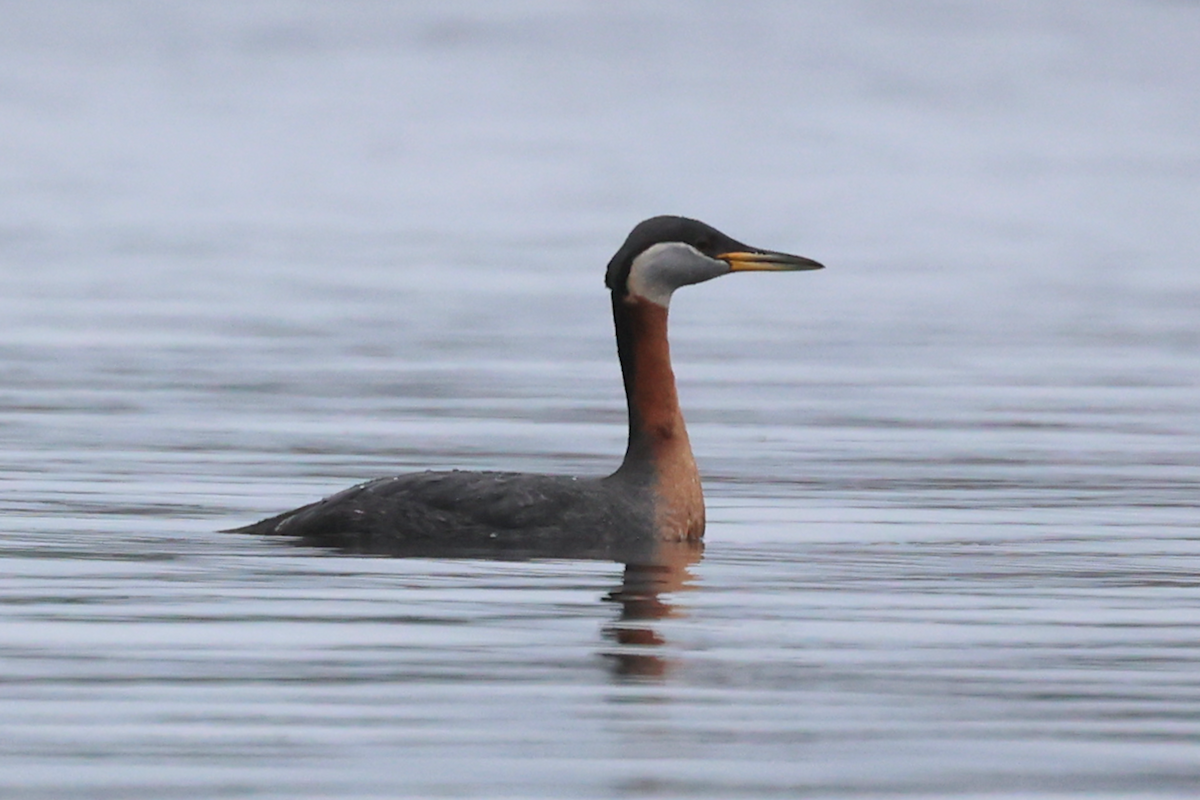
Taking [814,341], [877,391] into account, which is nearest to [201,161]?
[814,341]

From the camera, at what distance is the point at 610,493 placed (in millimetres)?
12789

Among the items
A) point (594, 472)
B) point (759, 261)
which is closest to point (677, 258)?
point (759, 261)

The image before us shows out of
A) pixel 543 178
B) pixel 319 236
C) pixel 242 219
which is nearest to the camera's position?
pixel 319 236

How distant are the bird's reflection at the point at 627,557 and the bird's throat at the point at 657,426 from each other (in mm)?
146

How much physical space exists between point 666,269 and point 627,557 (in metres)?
1.40

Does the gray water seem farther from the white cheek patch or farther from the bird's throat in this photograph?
the white cheek patch

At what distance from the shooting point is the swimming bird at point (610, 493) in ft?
40.8

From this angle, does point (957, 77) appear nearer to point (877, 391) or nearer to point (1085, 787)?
point (877, 391)

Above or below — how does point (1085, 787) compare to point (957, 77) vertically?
below

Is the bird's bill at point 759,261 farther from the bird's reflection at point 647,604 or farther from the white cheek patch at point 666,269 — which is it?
the bird's reflection at point 647,604

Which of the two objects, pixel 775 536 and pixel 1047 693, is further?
pixel 775 536

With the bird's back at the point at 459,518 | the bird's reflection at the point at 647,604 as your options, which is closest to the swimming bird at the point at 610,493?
the bird's back at the point at 459,518

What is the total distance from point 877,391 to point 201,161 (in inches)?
1482

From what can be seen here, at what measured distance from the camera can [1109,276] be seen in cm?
3009
